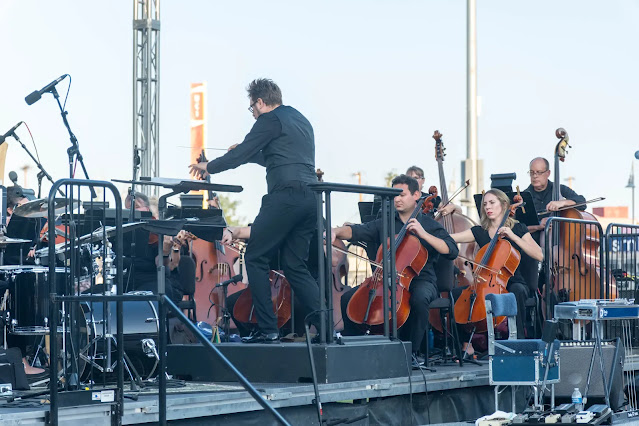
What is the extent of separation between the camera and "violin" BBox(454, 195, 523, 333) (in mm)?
8219

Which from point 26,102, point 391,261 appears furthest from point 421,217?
point 26,102

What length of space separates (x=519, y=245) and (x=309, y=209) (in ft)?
7.16

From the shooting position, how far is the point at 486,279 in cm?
825

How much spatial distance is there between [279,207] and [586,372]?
265cm

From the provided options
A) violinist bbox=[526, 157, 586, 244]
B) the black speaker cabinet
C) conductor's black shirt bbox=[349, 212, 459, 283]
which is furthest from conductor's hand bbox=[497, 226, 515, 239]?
violinist bbox=[526, 157, 586, 244]

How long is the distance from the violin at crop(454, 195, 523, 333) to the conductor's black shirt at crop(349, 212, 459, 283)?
30 cm

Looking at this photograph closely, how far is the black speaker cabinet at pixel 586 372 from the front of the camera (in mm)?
7625

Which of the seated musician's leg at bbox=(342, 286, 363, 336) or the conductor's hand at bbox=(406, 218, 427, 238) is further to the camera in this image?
the seated musician's leg at bbox=(342, 286, 363, 336)

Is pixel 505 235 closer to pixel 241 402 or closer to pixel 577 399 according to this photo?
pixel 577 399

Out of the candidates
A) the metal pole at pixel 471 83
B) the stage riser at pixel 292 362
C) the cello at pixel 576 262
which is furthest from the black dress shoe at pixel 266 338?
the metal pole at pixel 471 83

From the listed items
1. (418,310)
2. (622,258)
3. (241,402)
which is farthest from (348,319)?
(622,258)

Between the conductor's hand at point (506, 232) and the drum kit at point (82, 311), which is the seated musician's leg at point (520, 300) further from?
the drum kit at point (82, 311)

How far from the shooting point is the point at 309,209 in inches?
277

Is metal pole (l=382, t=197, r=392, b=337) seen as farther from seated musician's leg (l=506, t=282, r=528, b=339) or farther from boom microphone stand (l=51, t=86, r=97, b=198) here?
boom microphone stand (l=51, t=86, r=97, b=198)
